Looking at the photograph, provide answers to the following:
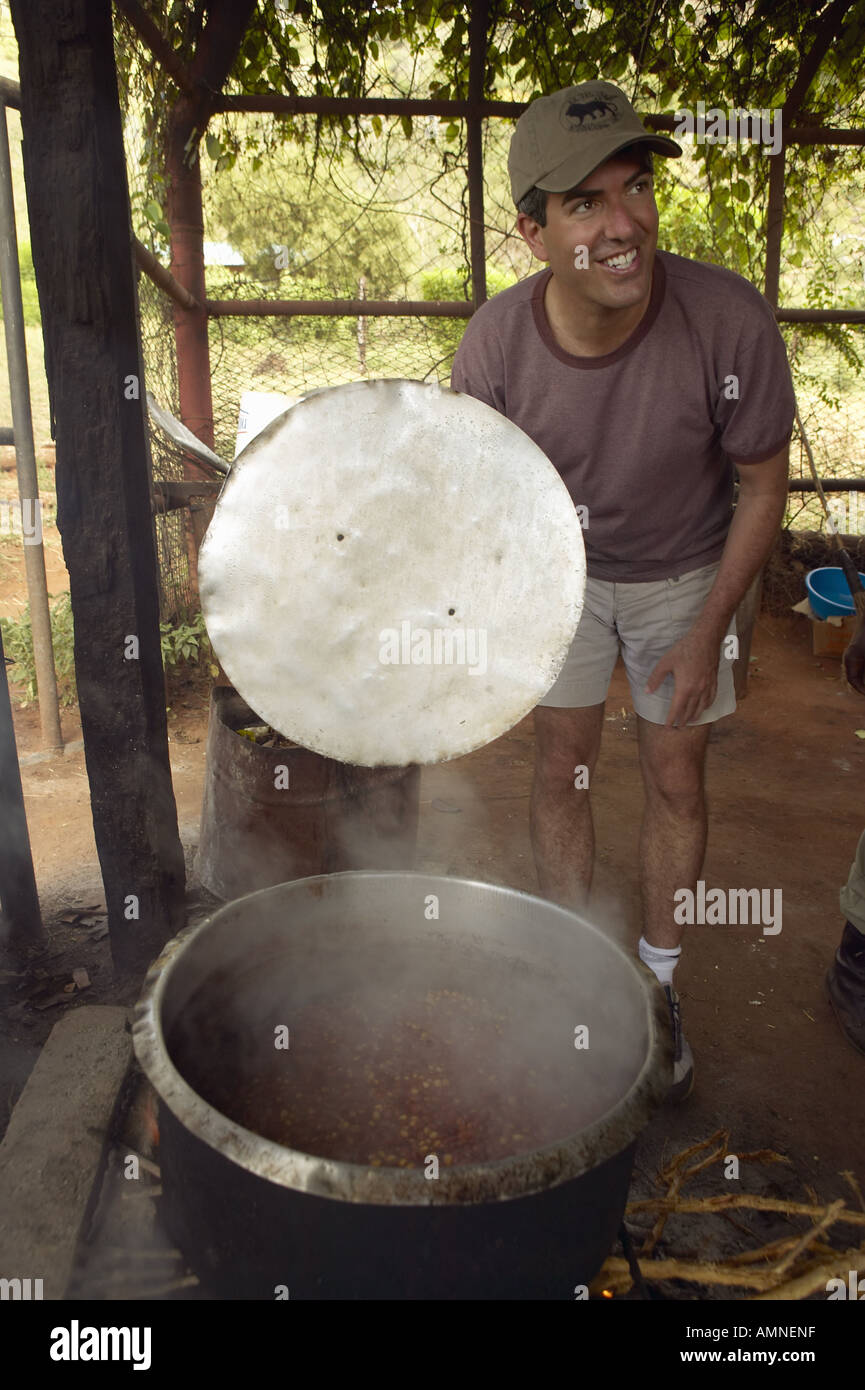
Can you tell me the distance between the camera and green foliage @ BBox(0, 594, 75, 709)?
5395mm

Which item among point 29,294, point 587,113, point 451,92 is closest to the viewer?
point 587,113

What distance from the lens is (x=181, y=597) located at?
5.59 meters

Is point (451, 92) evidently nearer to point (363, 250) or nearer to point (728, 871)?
point (363, 250)

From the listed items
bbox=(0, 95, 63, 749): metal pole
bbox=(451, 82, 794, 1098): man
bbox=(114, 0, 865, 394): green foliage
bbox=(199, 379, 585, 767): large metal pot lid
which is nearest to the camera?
bbox=(199, 379, 585, 767): large metal pot lid

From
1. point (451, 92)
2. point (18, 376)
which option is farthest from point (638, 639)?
point (451, 92)

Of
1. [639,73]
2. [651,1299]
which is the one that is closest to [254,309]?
[639,73]

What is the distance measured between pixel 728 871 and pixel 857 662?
1425mm

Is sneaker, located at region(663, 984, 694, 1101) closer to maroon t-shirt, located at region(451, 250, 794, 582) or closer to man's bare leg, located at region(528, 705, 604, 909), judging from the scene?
man's bare leg, located at region(528, 705, 604, 909)

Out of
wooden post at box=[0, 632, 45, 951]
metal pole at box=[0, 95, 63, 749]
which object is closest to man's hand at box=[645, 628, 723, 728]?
wooden post at box=[0, 632, 45, 951]

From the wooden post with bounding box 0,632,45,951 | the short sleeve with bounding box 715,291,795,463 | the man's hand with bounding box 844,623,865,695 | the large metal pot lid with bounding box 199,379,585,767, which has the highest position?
the short sleeve with bounding box 715,291,795,463

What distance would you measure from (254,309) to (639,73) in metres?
2.55

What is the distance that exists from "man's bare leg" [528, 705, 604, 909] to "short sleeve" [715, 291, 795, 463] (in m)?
0.84

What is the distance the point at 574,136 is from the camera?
6.56ft
